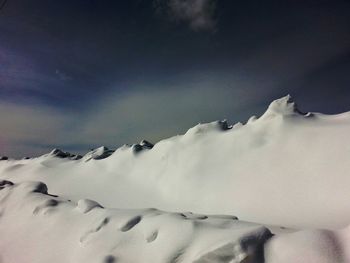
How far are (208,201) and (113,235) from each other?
3.98 metres

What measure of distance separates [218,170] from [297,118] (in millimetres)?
2488

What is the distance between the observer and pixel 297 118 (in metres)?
8.56

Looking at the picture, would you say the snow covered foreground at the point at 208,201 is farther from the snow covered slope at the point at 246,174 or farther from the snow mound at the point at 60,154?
the snow mound at the point at 60,154

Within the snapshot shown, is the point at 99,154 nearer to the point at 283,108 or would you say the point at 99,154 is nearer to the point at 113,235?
the point at 283,108

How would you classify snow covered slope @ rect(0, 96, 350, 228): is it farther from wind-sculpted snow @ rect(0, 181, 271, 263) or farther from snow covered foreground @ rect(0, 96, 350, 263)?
wind-sculpted snow @ rect(0, 181, 271, 263)

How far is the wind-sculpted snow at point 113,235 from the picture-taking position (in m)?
3.42

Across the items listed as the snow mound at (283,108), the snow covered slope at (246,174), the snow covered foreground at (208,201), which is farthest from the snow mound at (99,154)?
the snow mound at (283,108)

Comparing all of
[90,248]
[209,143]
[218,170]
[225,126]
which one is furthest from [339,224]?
[225,126]

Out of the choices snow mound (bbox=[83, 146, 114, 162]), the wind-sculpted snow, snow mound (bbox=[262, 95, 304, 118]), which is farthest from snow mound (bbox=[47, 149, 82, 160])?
snow mound (bbox=[262, 95, 304, 118])

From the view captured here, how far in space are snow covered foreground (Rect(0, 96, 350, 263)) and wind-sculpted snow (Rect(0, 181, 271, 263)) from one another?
0.02 metres

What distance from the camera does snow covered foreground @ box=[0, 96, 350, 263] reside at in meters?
3.46

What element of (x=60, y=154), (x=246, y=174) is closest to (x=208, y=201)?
(x=246, y=174)

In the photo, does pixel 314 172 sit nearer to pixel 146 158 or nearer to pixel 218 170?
pixel 218 170

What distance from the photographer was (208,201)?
820 centimetres
